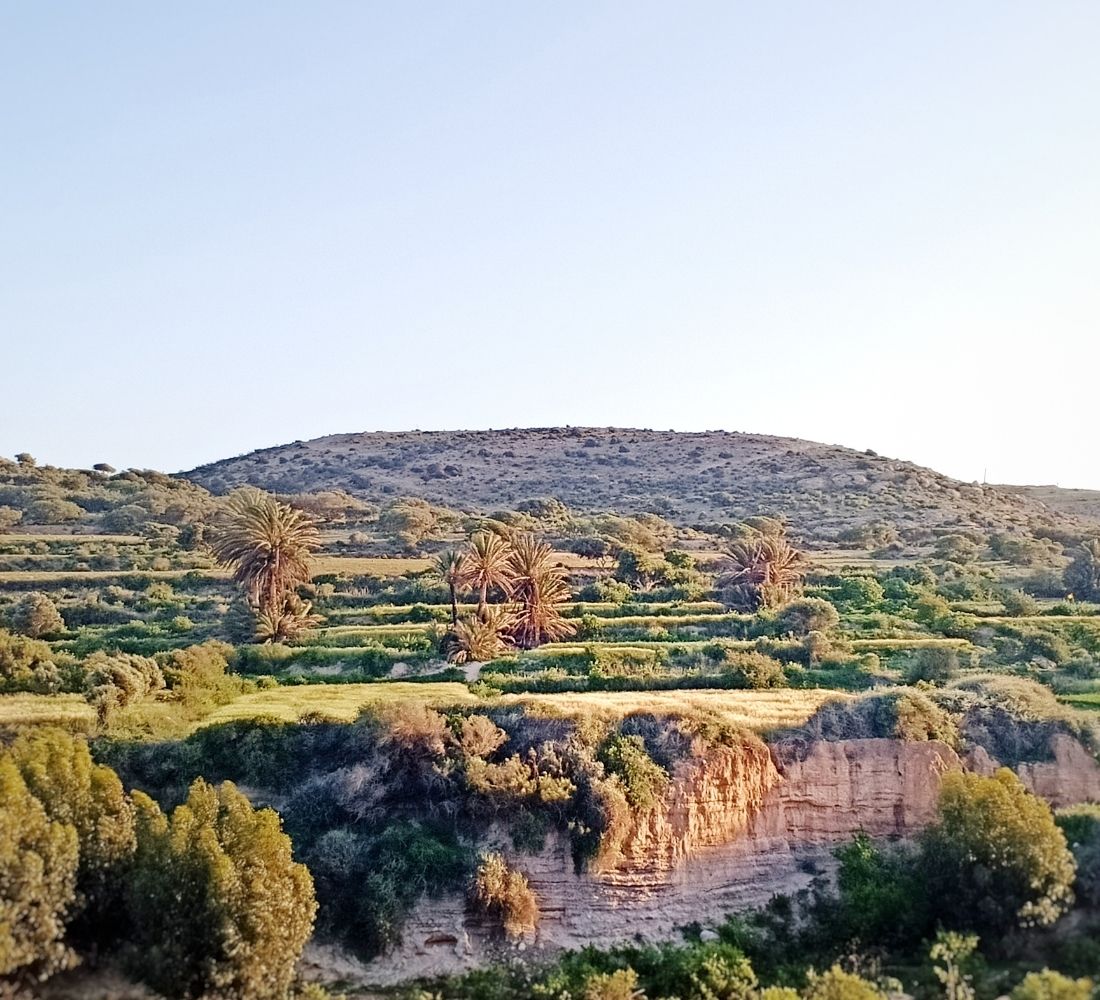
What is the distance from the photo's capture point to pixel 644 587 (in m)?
52.9

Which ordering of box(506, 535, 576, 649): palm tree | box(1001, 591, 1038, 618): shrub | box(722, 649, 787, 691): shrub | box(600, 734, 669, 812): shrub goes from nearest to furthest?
box(600, 734, 669, 812): shrub < box(722, 649, 787, 691): shrub < box(506, 535, 576, 649): palm tree < box(1001, 591, 1038, 618): shrub

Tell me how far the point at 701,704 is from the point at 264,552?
19677 millimetres

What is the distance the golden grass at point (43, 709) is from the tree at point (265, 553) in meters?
11.8

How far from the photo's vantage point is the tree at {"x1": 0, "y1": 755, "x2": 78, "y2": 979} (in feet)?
58.0

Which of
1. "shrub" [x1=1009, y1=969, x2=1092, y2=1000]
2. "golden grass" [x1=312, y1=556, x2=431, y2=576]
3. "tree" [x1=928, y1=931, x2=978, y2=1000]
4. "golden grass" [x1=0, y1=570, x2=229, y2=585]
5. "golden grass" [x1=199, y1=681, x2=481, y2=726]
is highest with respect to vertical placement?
"golden grass" [x1=312, y1=556, x2=431, y2=576]

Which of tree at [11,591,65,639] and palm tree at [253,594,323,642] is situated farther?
tree at [11,591,65,639]

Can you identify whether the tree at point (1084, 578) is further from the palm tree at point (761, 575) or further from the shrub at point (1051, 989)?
the shrub at point (1051, 989)

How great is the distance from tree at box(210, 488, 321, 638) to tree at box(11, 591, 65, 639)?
6.26 meters

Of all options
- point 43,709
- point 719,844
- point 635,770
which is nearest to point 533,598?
point 635,770

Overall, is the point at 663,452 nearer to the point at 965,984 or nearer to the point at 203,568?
the point at 203,568

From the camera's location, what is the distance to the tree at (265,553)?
40.3m

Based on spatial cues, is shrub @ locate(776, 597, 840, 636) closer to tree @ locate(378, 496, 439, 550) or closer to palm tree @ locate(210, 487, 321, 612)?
palm tree @ locate(210, 487, 321, 612)

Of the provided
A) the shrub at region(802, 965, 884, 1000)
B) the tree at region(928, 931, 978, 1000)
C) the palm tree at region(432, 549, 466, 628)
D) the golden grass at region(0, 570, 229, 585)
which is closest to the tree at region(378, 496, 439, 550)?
the golden grass at region(0, 570, 229, 585)

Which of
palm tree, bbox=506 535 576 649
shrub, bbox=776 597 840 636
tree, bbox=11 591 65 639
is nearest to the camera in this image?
tree, bbox=11 591 65 639
